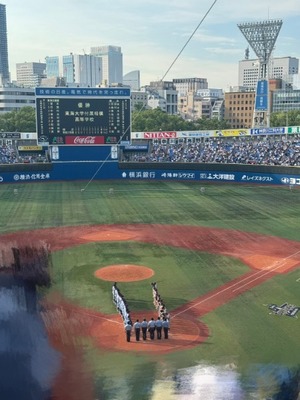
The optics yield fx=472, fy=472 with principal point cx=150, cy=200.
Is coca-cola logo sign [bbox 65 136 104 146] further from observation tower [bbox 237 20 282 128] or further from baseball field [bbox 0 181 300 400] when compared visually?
observation tower [bbox 237 20 282 128]

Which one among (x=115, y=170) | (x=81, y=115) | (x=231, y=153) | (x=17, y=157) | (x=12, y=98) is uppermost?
(x=12, y=98)

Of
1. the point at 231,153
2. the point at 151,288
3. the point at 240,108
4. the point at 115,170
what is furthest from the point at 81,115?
the point at 240,108

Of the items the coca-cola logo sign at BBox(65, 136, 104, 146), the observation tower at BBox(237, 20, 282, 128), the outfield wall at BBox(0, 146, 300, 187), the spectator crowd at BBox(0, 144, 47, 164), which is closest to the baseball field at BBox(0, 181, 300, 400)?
the outfield wall at BBox(0, 146, 300, 187)

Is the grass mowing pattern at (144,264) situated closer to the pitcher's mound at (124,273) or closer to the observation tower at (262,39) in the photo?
the pitcher's mound at (124,273)

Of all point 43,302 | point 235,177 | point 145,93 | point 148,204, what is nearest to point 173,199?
point 148,204

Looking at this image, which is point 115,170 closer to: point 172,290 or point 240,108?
point 172,290

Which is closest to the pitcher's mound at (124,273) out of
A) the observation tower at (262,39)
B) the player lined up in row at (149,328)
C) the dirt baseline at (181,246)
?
the dirt baseline at (181,246)
